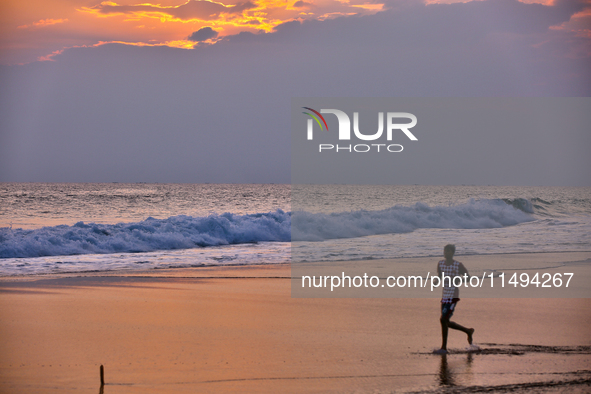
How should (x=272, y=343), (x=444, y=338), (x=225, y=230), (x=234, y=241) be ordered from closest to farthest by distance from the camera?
(x=444, y=338)
(x=272, y=343)
(x=234, y=241)
(x=225, y=230)

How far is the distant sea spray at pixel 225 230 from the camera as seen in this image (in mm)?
21344

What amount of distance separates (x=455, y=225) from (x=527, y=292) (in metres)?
27.2

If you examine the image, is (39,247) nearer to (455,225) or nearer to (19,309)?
(19,309)

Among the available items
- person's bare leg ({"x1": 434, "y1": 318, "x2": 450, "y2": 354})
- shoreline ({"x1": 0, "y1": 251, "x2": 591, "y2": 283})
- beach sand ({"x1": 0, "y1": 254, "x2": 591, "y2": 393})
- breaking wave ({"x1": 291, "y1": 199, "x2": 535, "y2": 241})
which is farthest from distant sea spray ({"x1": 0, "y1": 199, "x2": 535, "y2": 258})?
person's bare leg ({"x1": 434, "y1": 318, "x2": 450, "y2": 354})

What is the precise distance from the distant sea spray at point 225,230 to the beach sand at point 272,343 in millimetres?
9501

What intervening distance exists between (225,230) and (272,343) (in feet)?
68.6

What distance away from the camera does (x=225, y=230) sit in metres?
28.5

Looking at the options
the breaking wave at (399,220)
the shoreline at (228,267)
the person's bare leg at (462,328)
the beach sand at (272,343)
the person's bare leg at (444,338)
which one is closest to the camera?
the beach sand at (272,343)

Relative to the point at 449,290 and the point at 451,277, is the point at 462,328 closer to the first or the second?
the point at 449,290

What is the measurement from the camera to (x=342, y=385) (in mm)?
6105

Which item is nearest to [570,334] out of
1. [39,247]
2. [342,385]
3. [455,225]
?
[342,385]

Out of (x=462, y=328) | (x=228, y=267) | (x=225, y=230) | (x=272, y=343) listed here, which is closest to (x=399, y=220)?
(x=225, y=230)

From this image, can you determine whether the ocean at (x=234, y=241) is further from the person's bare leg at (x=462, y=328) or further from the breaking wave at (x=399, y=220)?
the person's bare leg at (x=462, y=328)

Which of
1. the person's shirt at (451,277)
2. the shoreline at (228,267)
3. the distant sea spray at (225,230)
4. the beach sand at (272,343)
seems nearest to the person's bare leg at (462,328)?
the beach sand at (272,343)
